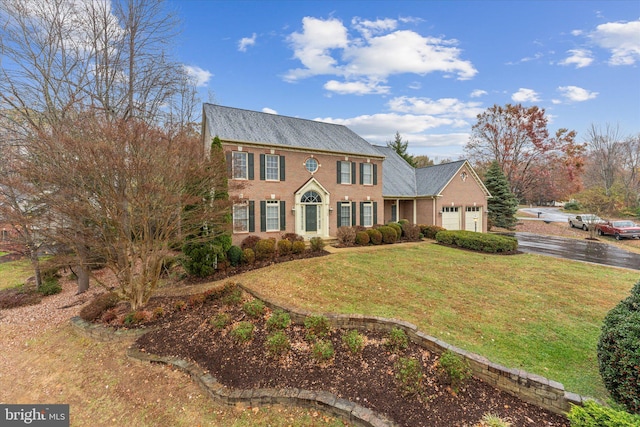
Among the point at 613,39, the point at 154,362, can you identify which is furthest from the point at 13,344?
the point at 613,39

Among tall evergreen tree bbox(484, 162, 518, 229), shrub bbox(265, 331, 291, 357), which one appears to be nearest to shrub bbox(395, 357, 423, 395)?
shrub bbox(265, 331, 291, 357)

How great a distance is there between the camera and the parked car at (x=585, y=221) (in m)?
21.5

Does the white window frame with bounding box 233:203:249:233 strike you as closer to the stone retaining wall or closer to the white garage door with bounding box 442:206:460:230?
the stone retaining wall

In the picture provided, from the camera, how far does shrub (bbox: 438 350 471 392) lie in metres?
3.98

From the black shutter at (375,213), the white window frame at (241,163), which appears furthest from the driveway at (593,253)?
the white window frame at (241,163)

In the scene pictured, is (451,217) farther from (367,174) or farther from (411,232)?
(367,174)

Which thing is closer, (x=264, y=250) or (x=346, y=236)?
(x=264, y=250)

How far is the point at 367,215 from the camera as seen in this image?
18.6 meters

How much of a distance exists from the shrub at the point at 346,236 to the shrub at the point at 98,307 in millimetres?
10812

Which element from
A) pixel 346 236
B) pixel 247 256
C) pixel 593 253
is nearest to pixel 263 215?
pixel 247 256

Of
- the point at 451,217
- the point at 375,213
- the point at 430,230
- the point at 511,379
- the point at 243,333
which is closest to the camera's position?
the point at 511,379

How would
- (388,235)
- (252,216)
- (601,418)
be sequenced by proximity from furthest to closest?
(388,235) → (252,216) → (601,418)

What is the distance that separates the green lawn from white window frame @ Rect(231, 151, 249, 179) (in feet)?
18.8

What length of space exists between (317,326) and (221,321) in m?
2.34
